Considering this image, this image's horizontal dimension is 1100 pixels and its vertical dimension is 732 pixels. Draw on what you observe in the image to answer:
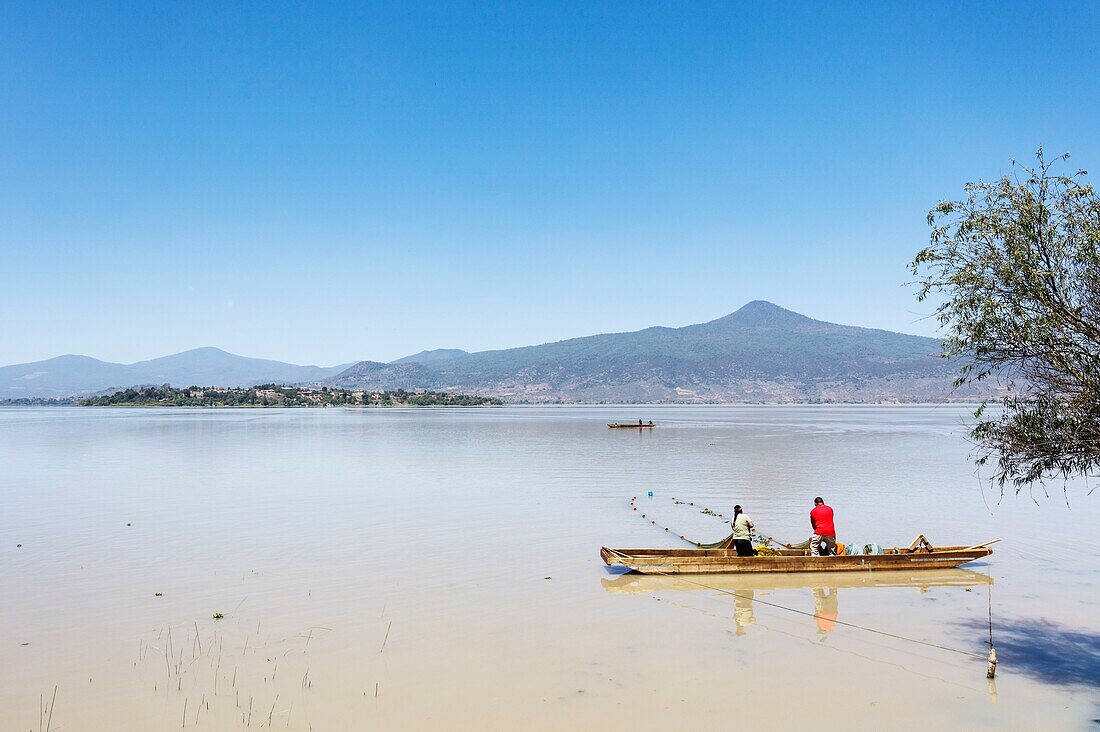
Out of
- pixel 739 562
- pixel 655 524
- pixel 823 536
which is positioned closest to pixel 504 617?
pixel 739 562

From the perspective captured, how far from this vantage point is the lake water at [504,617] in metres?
11.1

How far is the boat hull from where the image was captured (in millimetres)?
18609

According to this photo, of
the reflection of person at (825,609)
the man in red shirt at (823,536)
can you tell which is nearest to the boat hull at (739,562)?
the man in red shirt at (823,536)

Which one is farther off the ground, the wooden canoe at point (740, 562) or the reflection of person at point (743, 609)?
the wooden canoe at point (740, 562)

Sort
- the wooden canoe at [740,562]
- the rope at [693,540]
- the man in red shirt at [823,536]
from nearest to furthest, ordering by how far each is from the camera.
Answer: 1. the wooden canoe at [740,562]
2. the man in red shirt at [823,536]
3. the rope at [693,540]

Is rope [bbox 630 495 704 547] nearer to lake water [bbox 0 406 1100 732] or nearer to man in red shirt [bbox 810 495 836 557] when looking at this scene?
lake water [bbox 0 406 1100 732]

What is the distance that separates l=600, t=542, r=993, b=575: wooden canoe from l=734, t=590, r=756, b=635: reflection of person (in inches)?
44.7

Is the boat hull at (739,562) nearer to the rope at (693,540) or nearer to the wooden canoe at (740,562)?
the wooden canoe at (740,562)

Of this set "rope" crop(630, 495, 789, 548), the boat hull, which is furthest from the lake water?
"rope" crop(630, 495, 789, 548)

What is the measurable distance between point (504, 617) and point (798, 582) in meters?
7.37

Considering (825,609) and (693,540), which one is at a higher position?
(825,609)

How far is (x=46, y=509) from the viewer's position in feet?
94.3

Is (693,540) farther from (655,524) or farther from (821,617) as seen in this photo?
(821,617)

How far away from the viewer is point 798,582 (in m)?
18.2
